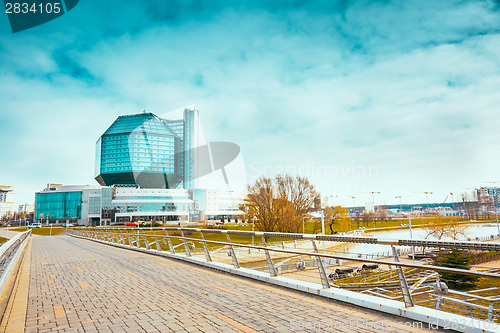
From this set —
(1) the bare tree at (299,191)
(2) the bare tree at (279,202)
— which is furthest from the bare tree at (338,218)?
(2) the bare tree at (279,202)

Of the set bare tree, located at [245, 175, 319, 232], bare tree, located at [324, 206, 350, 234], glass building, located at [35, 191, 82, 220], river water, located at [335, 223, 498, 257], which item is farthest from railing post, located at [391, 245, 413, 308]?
glass building, located at [35, 191, 82, 220]

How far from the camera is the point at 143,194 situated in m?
127

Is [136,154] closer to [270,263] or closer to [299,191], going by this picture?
[299,191]

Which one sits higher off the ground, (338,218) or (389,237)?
(389,237)

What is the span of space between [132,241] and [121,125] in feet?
529

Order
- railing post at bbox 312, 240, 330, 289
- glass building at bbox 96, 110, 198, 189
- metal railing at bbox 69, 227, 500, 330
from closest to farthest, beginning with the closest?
1. metal railing at bbox 69, 227, 500, 330
2. railing post at bbox 312, 240, 330, 289
3. glass building at bbox 96, 110, 198, 189

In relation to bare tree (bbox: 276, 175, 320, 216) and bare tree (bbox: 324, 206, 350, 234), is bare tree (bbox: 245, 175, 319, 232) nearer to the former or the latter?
bare tree (bbox: 276, 175, 320, 216)

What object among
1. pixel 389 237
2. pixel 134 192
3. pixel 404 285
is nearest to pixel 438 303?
pixel 404 285

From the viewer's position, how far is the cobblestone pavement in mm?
4910

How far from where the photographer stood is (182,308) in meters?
5.96

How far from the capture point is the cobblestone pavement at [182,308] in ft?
16.1

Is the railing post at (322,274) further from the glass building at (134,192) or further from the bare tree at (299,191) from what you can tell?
the glass building at (134,192)

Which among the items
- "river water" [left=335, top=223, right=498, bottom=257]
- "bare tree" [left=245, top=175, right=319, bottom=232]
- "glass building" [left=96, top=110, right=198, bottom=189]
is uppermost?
"glass building" [left=96, top=110, right=198, bottom=189]

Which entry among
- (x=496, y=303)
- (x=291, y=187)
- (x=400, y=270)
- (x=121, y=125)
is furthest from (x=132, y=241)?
(x=121, y=125)
